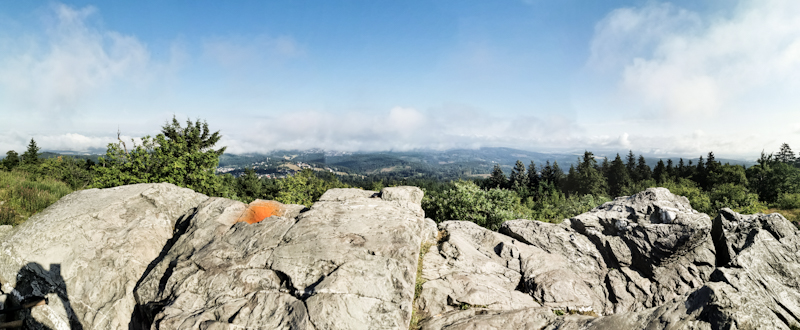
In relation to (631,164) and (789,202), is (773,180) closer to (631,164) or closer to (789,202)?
(789,202)

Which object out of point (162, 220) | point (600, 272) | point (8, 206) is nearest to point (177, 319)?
point (162, 220)

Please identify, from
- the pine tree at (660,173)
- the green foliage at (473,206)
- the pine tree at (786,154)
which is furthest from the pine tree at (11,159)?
the pine tree at (786,154)

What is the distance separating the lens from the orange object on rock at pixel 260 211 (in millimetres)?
14039

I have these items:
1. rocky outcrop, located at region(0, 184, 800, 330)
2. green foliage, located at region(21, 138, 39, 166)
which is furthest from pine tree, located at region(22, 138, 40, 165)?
rocky outcrop, located at region(0, 184, 800, 330)

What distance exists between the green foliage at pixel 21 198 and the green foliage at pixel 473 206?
25378 millimetres

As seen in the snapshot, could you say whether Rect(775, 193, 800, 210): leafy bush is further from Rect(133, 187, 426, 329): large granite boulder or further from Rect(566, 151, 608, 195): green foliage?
Rect(133, 187, 426, 329): large granite boulder

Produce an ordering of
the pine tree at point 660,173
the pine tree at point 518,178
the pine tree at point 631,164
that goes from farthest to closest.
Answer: the pine tree at point 518,178 → the pine tree at point 631,164 → the pine tree at point 660,173

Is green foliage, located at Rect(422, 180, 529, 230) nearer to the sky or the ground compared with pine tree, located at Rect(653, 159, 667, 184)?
nearer to the sky

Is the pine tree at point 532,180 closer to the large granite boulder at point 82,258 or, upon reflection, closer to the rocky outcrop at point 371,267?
the rocky outcrop at point 371,267

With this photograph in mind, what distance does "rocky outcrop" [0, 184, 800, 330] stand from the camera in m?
9.25

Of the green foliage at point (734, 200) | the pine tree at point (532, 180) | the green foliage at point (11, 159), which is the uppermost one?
the green foliage at point (11, 159)

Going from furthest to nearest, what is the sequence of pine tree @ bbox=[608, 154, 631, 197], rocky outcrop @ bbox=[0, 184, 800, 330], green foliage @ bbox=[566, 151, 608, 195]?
1. pine tree @ bbox=[608, 154, 631, 197]
2. green foliage @ bbox=[566, 151, 608, 195]
3. rocky outcrop @ bbox=[0, 184, 800, 330]

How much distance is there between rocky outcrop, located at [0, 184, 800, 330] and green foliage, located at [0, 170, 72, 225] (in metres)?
4.15

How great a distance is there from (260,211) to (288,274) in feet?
17.5
